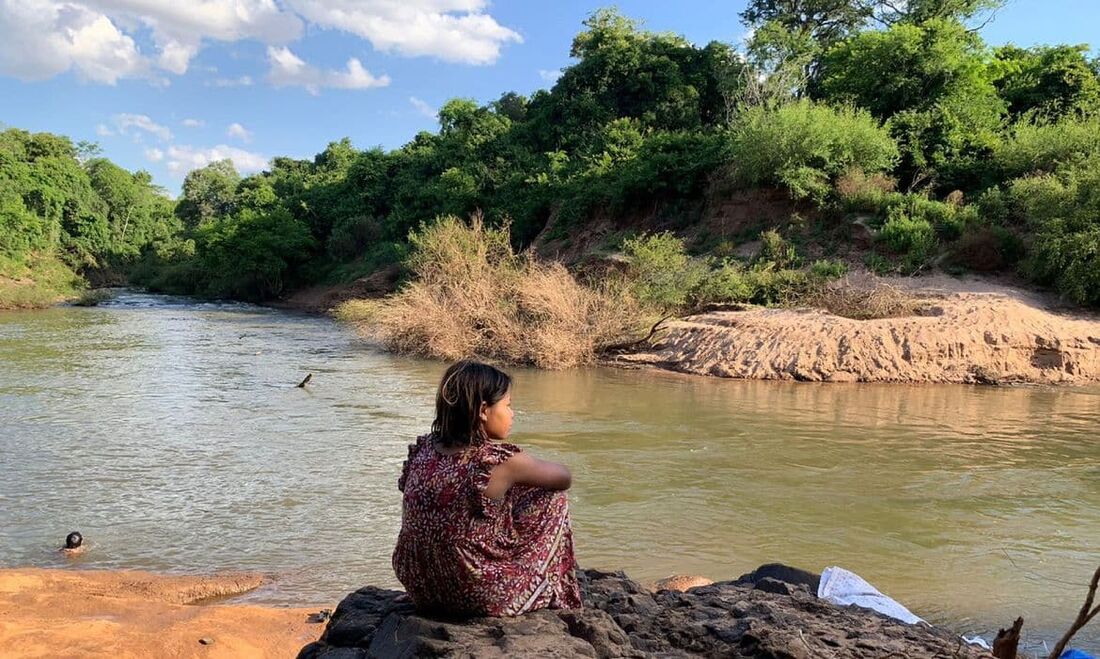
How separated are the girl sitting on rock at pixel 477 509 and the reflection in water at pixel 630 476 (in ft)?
11.6

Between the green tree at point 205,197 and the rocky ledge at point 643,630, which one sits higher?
the green tree at point 205,197

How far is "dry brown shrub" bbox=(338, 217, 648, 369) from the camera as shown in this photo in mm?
20094

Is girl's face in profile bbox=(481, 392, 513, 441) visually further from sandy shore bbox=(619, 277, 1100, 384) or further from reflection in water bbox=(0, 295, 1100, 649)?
sandy shore bbox=(619, 277, 1100, 384)

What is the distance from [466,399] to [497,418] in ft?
0.48

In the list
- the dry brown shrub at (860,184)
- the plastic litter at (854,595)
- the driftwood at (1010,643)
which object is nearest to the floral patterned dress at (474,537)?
the driftwood at (1010,643)

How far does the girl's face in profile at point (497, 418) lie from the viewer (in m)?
3.10

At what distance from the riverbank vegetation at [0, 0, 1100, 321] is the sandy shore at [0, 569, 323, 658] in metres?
13.9

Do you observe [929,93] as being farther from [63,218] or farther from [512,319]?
[63,218]

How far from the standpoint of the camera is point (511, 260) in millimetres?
24781

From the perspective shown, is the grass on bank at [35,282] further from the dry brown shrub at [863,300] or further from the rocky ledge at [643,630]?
the rocky ledge at [643,630]

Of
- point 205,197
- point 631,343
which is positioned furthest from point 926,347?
point 205,197

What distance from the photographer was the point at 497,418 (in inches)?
122

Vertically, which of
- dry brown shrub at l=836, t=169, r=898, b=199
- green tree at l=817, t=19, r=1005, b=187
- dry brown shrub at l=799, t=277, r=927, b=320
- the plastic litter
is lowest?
the plastic litter

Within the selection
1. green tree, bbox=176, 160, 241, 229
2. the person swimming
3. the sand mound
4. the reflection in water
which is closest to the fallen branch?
the sand mound
